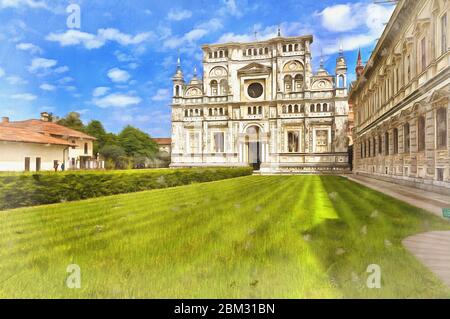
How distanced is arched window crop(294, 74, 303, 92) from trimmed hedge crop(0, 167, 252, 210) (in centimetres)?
382

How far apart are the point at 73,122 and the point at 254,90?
13.8ft

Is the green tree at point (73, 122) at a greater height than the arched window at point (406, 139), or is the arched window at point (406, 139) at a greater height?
the green tree at point (73, 122)

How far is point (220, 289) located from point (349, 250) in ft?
6.20

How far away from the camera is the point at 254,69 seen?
594 centimetres

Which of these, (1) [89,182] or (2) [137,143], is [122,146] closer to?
(2) [137,143]

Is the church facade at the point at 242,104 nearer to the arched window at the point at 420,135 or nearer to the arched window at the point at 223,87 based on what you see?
the arched window at the point at 223,87

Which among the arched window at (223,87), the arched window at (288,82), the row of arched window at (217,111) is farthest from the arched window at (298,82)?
the row of arched window at (217,111)

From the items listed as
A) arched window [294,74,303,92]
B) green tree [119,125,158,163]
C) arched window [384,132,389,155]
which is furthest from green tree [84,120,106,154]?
arched window [384,132,389,155]

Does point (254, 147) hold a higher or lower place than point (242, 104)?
lower

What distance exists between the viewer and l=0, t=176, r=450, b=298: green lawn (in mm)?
2855

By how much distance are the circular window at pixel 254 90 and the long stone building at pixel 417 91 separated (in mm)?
2591

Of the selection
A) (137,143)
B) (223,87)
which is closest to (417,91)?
(223,87)

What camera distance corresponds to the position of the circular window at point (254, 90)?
235 inches
